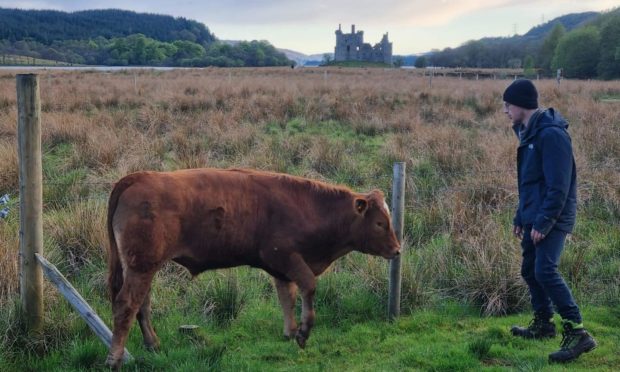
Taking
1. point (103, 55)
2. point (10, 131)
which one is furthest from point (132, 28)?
point (10, 131)

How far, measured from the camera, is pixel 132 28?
529 feet

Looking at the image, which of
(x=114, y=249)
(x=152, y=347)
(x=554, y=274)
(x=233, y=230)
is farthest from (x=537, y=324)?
(x=114, y=249)

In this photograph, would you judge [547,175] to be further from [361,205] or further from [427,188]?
[427,188]

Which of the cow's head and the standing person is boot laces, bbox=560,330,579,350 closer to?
the standing person

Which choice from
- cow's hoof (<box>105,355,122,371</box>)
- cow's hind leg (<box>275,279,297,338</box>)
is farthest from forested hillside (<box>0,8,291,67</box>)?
cow's hoof (<box>105,355,122,371</box>)

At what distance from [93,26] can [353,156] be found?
523ft

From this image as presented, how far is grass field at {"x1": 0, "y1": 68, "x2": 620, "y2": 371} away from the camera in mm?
4555

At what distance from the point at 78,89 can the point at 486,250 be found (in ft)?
61.4

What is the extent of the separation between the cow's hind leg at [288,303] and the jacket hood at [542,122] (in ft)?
7.37

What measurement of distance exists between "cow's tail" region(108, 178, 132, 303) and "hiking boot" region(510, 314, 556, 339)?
328cm

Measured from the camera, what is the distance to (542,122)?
14.7 feet

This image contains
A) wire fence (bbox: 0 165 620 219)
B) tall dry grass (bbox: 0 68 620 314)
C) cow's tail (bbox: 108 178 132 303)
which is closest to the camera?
cow's tail (bbox: 108 178 132 303)

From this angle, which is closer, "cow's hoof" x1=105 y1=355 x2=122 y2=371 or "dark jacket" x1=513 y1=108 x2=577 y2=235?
"cow's hoof" x1=105 y1=355 x2=122 y2=371

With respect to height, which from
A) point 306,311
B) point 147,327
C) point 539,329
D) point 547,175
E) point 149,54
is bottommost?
point 539,329
